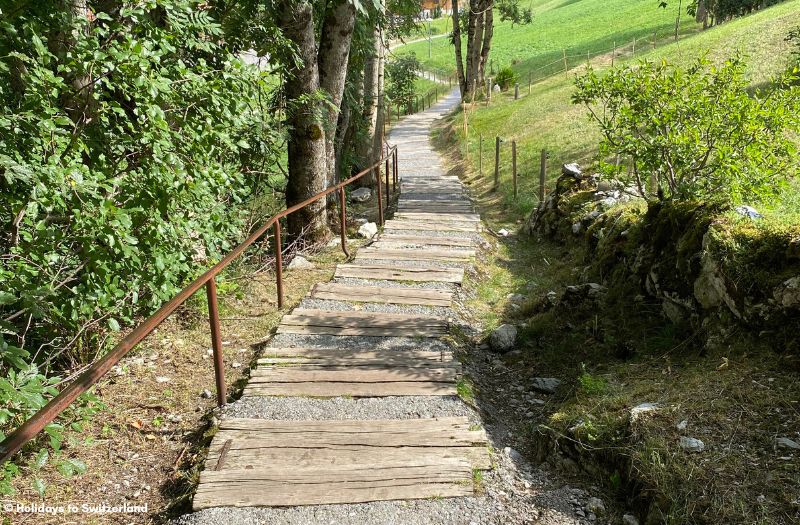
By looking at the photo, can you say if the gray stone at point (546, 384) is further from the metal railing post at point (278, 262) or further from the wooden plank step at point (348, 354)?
the metal railing post at point (278, 262)

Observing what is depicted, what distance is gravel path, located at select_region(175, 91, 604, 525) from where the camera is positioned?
115 inches

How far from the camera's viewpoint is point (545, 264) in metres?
8.21

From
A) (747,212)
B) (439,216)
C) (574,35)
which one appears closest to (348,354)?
(747,212)

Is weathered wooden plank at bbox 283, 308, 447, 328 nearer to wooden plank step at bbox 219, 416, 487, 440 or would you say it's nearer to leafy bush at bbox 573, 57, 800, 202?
wooden plank step at bbox 219, 416, 487, 440

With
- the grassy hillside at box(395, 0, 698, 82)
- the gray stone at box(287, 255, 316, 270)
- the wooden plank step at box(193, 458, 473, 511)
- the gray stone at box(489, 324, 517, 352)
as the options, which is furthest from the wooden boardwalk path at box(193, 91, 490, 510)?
the grassy hillside at box(395, 0, 698, 82)

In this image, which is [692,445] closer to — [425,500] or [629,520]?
[629,520]

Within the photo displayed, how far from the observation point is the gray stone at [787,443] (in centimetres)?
286

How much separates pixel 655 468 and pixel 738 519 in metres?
0.44

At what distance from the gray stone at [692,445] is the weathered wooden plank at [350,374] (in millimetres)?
1722

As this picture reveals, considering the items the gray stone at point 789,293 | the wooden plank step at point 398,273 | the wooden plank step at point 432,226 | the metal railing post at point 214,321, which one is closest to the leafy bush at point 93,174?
the metal railing post at point 214,321

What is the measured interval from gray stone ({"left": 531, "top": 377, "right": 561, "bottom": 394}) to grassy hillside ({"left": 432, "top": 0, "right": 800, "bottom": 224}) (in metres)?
6.87

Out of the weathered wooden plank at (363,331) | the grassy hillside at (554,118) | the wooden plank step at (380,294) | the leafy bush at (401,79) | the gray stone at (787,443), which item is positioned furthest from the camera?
the leafy bush at (401,79)

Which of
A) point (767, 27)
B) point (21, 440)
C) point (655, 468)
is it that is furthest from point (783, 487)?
point (767, 27)

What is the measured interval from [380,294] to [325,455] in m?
3.10
